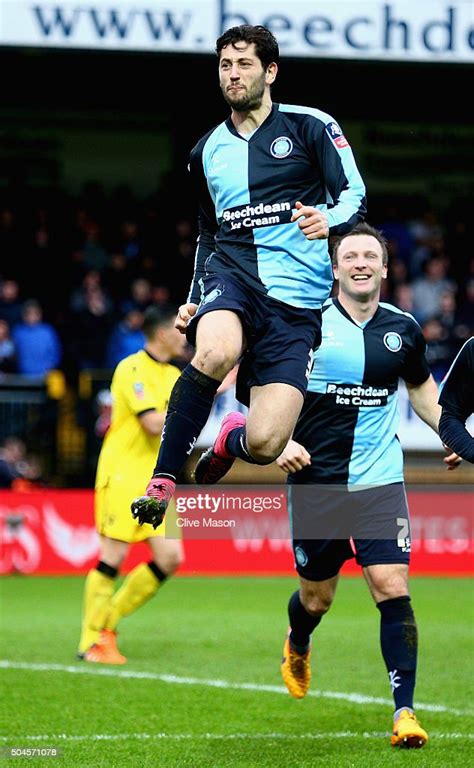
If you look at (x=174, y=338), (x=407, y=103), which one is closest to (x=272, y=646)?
(x=174, y=338)

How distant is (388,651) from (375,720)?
797 millimetres

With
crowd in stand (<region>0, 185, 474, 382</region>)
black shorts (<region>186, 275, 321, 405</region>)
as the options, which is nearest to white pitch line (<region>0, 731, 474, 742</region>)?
black shorts (<region>186, 275, 321, 405</region>)

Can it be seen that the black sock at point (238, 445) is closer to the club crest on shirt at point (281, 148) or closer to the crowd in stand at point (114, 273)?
the club crest on shirt at point (281, 148)

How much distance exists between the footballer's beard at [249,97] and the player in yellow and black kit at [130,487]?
11.0 ft

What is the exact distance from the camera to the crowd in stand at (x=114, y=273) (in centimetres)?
1742

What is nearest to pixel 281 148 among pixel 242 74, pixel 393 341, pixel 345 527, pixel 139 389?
pixel 242 74

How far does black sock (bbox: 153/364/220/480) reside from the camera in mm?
6219

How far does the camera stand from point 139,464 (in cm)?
993

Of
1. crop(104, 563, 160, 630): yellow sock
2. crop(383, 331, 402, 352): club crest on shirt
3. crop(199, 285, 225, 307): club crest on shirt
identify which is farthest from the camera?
crop(104, 563, 160, 630): yellow sock

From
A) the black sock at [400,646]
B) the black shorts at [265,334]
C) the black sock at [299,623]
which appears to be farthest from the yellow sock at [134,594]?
the black shorts at [265,334]

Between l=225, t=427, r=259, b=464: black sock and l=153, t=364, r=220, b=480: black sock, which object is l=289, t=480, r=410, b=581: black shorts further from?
l=153, t=364, r=220, b=480: black sock

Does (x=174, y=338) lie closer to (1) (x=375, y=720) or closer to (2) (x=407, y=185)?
(1) (x=375, y=720)

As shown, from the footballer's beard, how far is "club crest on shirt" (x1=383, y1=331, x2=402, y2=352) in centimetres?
144

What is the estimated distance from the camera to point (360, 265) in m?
7.12
